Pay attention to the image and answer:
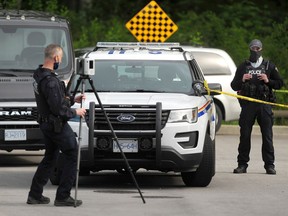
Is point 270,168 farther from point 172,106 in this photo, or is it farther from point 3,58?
point 3,58

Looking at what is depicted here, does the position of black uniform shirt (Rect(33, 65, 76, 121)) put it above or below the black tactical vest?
above

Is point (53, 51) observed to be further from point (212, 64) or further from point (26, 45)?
point (212, 64)

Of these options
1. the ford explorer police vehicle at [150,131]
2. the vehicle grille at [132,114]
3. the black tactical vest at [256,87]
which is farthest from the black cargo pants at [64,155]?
the black tactical vest at [256,87]

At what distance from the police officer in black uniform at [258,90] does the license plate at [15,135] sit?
3.06m

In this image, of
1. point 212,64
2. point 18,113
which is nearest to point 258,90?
point 18,113

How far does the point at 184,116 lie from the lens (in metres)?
16.0

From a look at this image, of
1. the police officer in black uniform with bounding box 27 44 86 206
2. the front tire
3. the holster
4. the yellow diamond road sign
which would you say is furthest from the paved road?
the yellow diamond road sign

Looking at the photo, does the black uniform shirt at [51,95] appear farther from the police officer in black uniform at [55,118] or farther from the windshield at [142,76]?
the windshield at [142,76]

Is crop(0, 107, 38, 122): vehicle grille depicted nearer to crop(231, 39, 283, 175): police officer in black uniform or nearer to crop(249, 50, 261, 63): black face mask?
crop(231, 39, 283, 175): police officer in black uniform

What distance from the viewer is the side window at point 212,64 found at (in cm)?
2567

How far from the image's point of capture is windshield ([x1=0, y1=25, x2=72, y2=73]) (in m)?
20.3

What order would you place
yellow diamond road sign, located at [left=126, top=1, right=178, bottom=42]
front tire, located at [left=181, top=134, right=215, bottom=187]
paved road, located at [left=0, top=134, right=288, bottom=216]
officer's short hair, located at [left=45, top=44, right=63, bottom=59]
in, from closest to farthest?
paved road, located at [left=0, top=134, right=288, bottom=216], officer's short hair, located at [left=45, top=44, right=63, bottom=59], front tire, located at [left=181, top=134, right=215, bottom=187], yellow diamond road sign, located at [left=126, top=1, right=178, bottom=42]

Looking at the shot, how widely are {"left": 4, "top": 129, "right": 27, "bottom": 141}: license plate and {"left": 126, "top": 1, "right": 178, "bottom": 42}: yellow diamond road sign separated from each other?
938 cm

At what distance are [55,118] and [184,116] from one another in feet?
8.03
